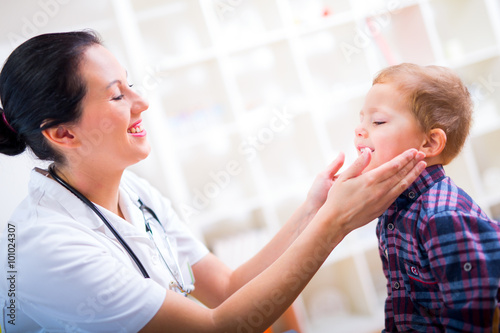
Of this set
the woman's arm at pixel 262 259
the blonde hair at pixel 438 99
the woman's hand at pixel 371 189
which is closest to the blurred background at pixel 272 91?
the woman's arm at pixel 262 259

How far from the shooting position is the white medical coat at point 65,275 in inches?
36.0

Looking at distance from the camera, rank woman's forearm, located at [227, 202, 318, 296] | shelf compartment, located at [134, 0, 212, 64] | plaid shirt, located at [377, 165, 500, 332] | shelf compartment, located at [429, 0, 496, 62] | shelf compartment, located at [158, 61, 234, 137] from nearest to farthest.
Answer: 1. plaid shirt, located at [377, 165, 500, 332]
2. woman's forearm, located at [227, 202, 318, 296]
3. shelf compartment, located at [158, 61, 234, 137]
4. shelf compartment, located at [134, 0, 212, 64]
5. shelf compartment, located at [429, 0, 496, 62]

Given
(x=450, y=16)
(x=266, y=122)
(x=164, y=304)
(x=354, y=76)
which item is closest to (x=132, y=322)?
(x=164, y=304)

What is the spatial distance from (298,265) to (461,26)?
2508mm

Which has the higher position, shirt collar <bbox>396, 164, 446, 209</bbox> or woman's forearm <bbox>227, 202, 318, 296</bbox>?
shirt collar <bbox>396, 164, 446, 209</bbox>

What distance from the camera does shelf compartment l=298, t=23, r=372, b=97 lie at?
8.57 feet

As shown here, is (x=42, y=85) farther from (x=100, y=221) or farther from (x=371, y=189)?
(x=371, y=189)

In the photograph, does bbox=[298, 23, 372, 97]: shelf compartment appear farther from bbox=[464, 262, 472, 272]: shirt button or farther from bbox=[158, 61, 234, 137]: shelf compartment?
bbox=[464, 262, 472, 272]: shirt button

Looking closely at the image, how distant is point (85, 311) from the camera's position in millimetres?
916

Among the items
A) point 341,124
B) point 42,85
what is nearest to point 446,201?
point 42,85

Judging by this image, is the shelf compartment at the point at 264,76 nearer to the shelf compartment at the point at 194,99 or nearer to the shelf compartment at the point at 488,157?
the shelf compartment at the point at 194,99

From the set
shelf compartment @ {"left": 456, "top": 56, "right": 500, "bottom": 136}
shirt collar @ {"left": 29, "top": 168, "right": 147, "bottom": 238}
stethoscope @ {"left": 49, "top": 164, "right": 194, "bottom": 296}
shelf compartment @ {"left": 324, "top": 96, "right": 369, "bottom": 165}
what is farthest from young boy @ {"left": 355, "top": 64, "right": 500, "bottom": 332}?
shelf compartment @ {"left": 456, "top": 56, "right": 500, "bottom": 136}

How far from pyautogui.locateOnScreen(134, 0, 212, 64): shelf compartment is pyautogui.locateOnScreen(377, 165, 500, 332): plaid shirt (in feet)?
5.70

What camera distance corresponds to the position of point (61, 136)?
1.11 metres
